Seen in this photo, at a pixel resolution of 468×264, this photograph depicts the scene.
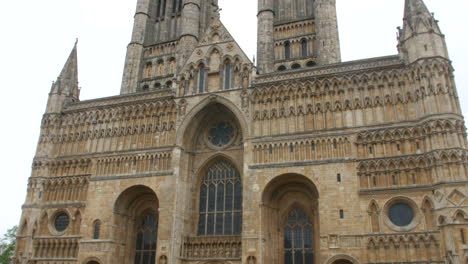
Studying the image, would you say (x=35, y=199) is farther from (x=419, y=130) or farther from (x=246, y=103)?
(x=419, y=130)

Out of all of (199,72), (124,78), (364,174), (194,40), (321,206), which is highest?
(194,40)

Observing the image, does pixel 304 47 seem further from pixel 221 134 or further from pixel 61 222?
pixel 61 222

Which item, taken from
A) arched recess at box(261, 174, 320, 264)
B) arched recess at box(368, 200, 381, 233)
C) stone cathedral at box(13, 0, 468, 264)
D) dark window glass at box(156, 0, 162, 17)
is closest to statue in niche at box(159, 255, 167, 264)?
stone cathedral at box(13, 0, 468, 264)

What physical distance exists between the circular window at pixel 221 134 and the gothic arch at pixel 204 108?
138 centimetres

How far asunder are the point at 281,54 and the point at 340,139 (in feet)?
60.6

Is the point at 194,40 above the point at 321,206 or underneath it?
above

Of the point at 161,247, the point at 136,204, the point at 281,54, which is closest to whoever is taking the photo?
the point at 161,247

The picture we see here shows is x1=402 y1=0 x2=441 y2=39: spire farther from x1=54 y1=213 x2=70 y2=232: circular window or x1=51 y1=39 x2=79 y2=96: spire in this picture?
x1=54 y1=213 x2=70 y2=232: circular window

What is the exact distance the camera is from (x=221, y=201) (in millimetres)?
26953

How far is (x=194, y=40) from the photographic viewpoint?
136 feet

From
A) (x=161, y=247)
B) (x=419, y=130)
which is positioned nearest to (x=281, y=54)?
(x=419, y=130)

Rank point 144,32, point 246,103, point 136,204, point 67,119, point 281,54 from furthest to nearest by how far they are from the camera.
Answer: point 144,32 → point 281,54 → point 67,119 → point 136,204 → point 246,103

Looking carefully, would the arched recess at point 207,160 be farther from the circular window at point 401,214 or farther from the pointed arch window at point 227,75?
the circular window at point 401,214

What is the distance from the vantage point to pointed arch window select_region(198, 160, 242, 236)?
26.1m
